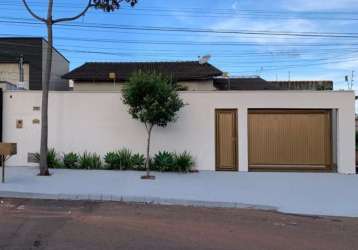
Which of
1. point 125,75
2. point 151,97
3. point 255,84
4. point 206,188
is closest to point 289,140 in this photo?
point 206,188

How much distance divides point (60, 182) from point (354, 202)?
805 cm

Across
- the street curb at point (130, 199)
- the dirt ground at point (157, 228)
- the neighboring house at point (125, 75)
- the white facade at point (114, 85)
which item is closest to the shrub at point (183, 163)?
the street curb at point (130, 199)

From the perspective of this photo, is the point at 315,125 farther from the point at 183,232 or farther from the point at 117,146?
the point at 183,232

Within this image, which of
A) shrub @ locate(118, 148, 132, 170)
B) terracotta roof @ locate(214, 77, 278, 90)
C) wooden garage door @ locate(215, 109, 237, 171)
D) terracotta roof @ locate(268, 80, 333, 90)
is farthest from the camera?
terracotta roof @ locate(268, 80, 333, 90)

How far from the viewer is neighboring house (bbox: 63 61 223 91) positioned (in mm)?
30469

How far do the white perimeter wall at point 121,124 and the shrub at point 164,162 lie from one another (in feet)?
2.29

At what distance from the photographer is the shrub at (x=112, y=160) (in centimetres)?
1745

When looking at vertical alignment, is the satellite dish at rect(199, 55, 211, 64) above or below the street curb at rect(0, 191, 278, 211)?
above

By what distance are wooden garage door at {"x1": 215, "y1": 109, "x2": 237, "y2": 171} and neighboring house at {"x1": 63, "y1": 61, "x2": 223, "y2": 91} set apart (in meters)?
11.2

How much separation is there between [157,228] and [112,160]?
8936mm

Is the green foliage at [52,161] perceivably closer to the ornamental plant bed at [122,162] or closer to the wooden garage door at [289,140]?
the ornamental plant bed at [122,162]

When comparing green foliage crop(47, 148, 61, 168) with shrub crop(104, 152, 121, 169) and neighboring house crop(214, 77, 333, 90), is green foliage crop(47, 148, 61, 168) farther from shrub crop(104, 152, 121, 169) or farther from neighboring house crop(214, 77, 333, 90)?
neighboring house crop(214, 77, 333, 90)

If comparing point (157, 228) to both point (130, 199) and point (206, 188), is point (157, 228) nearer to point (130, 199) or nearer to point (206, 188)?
point (130, 199)

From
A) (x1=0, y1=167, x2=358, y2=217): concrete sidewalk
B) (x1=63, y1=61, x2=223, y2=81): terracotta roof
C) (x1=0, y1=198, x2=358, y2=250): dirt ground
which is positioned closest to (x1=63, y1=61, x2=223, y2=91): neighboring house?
(x1=63, y1=61, x2=223, y2=81): terracotta roof
